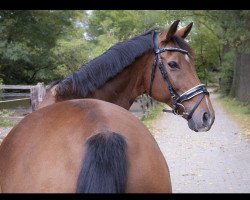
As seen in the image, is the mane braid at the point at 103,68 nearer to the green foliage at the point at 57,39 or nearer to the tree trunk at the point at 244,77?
the green foliage at the point at 57,39

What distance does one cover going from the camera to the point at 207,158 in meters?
9.13

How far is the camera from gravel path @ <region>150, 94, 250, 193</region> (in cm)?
680

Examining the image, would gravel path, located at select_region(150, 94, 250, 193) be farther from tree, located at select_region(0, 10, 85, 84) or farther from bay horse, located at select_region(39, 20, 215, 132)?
tree, located at select_region(0, 10, 85, 84)

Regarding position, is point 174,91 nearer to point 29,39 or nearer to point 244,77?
point 244,77

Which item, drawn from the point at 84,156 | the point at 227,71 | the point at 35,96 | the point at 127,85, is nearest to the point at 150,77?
the point at 127,85

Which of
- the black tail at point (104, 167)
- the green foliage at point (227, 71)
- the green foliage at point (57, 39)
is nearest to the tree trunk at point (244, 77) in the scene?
the green foliage at point (57, 39)

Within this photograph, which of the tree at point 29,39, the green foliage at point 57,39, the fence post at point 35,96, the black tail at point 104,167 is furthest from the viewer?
the tree at point 29,39

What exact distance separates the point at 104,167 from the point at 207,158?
763cm

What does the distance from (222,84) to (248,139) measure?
1978 cm

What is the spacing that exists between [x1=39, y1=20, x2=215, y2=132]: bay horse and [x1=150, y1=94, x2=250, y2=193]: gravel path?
319 cm

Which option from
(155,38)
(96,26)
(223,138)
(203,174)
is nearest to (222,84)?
(96,26)

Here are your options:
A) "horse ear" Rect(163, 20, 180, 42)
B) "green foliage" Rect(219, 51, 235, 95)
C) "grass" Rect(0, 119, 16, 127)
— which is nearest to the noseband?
"horse ear" Rect(163, 20, 180, 42)

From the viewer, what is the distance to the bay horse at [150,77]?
135 inches
